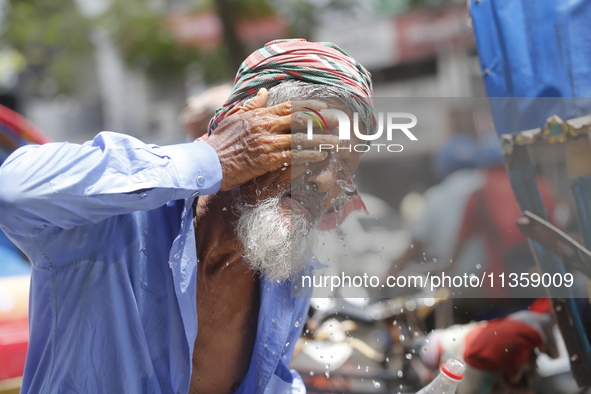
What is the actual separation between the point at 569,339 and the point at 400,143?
87cm

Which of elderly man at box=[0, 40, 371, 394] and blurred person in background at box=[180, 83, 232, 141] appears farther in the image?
blurred person in background at box=[180, 83, 232, 141]

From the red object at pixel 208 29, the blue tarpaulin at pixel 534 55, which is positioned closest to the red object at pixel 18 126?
the blue tarpaulin at pixel 534 55

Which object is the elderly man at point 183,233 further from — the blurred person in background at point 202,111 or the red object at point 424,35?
the red object at point 424,35

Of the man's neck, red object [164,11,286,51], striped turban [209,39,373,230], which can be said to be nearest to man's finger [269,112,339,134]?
striped turban [209,39,373,230]

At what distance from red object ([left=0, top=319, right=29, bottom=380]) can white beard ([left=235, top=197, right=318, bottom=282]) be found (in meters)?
1.16

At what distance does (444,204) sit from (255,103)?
0.70m

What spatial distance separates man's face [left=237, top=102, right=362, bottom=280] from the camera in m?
1.51

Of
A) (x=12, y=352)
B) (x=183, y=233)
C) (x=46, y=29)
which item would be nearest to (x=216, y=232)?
(x=183, y=233)

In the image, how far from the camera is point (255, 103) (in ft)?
4.89

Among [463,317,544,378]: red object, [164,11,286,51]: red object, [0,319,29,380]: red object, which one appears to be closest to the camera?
[463,317,544,378]: red object

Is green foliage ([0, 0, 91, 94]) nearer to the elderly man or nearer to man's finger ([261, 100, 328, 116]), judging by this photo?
the elderly man

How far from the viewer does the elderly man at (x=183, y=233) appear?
1.27 meters

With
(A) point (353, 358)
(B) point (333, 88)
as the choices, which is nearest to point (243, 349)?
(B) point (333, 88)

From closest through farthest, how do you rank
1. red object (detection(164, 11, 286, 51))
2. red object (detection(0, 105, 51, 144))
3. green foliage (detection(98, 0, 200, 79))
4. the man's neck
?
the man's neck → red object (detection(0, 105, 51, 144)) → red object (detection(164, 11, 286, 51)) → green foliage (detection(98, 0, 200, 79))
